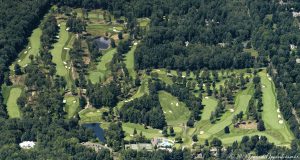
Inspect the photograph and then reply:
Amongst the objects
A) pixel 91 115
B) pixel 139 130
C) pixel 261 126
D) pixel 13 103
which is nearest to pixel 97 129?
pixel 91 115

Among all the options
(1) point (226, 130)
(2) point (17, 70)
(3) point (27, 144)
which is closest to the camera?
(3) point (27, 144)

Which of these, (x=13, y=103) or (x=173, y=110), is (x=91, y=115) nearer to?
(x=13, y=103)

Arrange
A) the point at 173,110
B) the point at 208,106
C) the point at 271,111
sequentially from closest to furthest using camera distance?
1. the point at 271,111
2. the point at 173,110
3. the point at 208,106

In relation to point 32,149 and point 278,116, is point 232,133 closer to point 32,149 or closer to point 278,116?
point 278,116

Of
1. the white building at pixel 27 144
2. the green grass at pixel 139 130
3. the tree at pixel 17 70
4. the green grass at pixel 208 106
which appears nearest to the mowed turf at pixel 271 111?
the green grass at pixel 208 106

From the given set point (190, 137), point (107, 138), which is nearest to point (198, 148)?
point (190, 137)

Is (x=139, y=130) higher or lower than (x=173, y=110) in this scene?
lower
